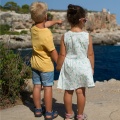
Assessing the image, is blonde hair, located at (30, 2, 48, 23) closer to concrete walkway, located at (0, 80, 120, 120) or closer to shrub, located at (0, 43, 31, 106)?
shrub, located at (0, 43, 31, 106)

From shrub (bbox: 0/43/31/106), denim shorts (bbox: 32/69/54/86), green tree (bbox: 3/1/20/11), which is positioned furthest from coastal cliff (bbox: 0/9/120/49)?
denim shorts (bbox: 32/69/54/86)

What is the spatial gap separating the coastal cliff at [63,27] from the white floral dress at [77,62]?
47.3m

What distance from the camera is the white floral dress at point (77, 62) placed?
14.7ft

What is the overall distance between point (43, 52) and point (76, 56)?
0.59 m

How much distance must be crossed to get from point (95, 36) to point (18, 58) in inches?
2746

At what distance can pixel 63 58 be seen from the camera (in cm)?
454

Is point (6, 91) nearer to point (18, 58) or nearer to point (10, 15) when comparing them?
point (18, 58)

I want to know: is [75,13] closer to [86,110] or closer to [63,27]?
[86,110]

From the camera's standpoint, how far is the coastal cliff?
59.8m

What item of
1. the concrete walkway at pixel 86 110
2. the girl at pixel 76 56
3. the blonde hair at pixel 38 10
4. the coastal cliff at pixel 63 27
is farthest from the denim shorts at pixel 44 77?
the coastal cliff at pixel 63 27

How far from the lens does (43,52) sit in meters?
4.78

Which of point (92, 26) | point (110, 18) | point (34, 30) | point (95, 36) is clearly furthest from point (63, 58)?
point (110, 18)

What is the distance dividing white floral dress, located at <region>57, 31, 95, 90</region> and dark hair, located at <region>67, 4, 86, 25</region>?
0.65ft

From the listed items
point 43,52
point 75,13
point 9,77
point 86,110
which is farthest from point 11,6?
point 75,13
